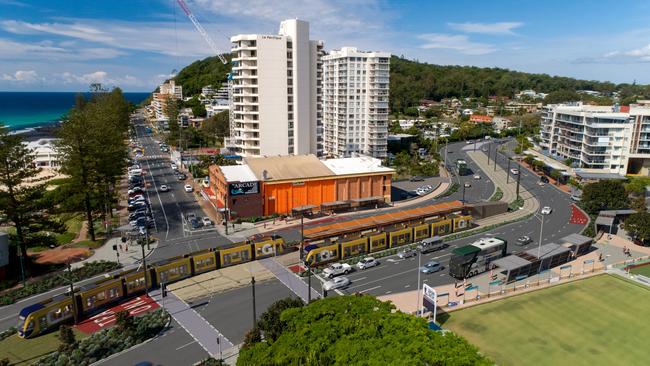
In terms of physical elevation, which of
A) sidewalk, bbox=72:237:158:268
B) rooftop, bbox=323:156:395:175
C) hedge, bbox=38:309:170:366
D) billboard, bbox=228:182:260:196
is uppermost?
rooftop, bbox=323:156:395:175

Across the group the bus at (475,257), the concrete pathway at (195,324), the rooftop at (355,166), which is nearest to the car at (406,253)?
the bus at (475,257)

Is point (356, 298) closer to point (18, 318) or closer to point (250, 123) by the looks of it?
point (18, 318)

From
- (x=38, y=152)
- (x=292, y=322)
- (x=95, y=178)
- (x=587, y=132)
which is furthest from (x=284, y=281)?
(x=38, y=152)

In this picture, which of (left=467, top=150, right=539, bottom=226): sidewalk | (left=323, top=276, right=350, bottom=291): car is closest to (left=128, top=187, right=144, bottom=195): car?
(left=323, top=276, right=350, bottom=291): car

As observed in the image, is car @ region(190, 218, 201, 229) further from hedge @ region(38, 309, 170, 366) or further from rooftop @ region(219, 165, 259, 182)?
hedge @ region(38, 309, 170, 366)

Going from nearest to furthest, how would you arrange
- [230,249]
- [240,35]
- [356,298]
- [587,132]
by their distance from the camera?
[356,298]
[230,249]
[240,35]
[587,132]

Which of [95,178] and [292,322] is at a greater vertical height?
[95,178]

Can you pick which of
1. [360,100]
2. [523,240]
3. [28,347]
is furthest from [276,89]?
[28,347]
